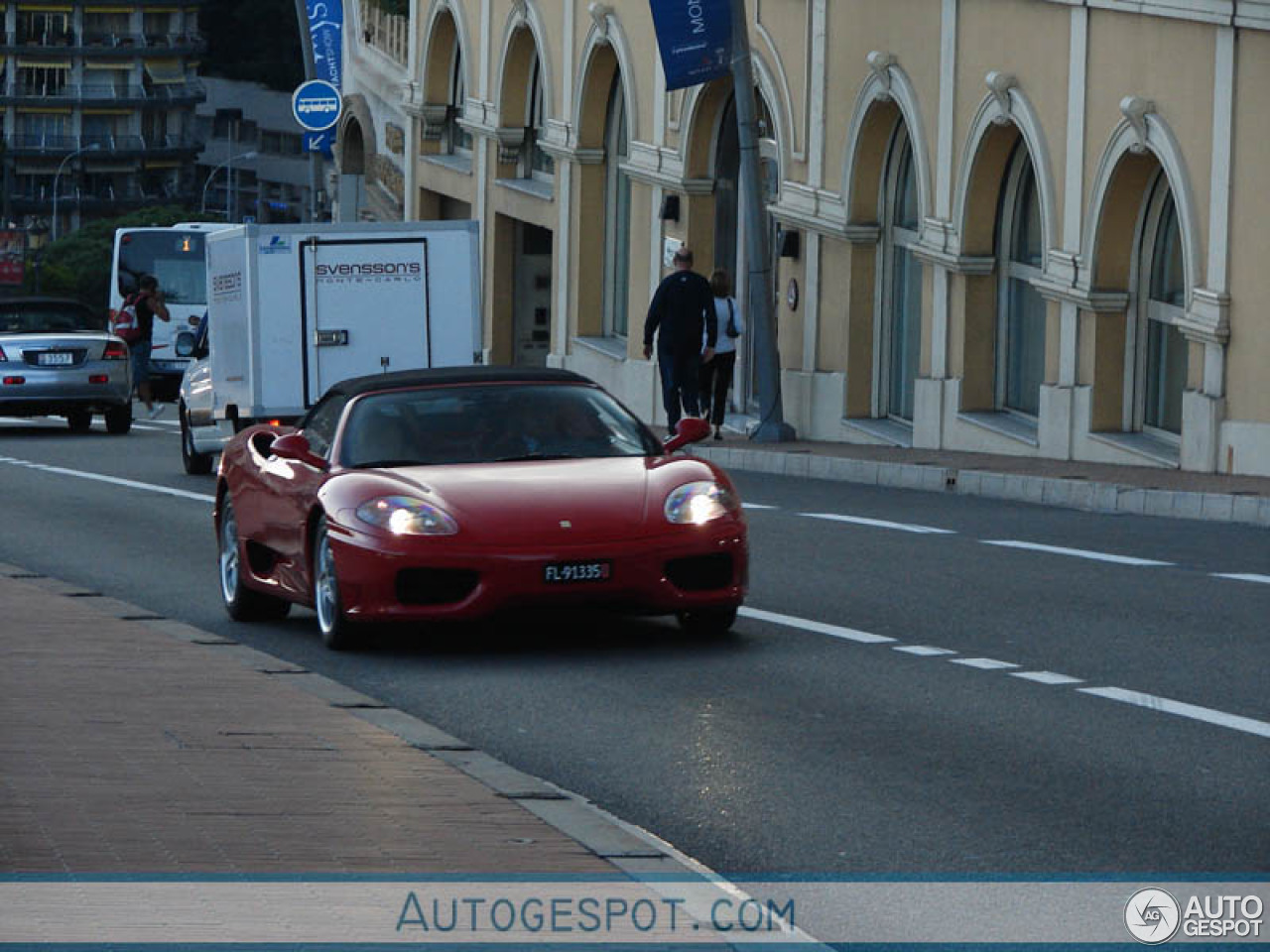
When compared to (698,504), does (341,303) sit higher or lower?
higher

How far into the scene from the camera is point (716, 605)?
12.1m

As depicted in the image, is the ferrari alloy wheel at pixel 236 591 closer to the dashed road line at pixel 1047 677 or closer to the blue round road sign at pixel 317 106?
the dashed road line at pixel 1047 677

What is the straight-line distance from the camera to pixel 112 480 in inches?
1006

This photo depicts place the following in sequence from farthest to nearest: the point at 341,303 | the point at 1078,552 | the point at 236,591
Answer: the point at 341,303 → the point at 1078,552 → the point at 236,591

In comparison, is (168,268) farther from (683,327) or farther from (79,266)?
(79,266)

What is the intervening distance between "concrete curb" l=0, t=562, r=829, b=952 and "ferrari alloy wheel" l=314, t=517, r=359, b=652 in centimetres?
35

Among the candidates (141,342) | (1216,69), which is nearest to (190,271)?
(141,342)

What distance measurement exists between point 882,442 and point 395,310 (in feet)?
26.8

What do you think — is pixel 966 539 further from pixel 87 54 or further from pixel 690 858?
pixel 87 54

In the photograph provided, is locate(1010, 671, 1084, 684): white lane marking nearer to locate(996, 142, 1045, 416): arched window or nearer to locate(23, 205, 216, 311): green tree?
locate(996, 142, 1045, 416): arched window

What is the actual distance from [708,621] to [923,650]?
1103mm

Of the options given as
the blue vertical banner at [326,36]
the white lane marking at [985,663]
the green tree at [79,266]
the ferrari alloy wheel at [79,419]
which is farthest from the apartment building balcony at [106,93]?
the white lane marking at [985,663]

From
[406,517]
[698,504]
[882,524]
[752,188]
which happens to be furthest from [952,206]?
[406,517]

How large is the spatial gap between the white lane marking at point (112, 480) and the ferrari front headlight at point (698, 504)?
9723 millimetres
